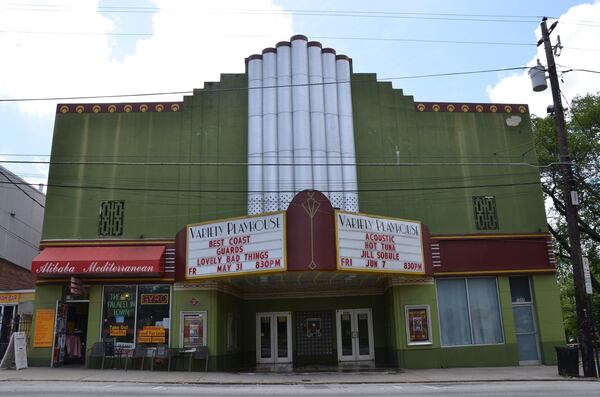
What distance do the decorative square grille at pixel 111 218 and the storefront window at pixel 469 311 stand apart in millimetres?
13427

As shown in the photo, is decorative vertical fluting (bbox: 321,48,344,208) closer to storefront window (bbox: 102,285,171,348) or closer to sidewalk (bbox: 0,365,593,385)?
sidewalk (bbox: 0,365,593,385)

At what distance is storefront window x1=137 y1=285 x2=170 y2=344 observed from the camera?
2164cm

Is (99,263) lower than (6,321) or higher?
higher

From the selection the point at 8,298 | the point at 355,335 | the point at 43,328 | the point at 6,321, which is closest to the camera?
the point at 43,328

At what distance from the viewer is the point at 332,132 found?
23484 millimetres

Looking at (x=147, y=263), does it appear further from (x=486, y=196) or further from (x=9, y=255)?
(x=486, y=196)

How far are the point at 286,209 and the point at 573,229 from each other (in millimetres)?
10023

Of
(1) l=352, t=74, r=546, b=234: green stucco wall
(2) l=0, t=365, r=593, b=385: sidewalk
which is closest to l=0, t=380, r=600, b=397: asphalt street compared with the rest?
(2) l=0, t=365, r=593, b=385: sidewalk

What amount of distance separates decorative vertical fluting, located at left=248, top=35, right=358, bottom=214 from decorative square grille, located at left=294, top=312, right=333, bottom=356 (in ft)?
19.0

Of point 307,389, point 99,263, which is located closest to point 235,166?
point 99,263

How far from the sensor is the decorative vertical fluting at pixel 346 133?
75.2 feet

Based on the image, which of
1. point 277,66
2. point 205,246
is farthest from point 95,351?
point 277,66

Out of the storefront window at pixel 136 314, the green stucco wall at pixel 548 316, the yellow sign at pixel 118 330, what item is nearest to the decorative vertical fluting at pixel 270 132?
the storefront window at pixel 136 314

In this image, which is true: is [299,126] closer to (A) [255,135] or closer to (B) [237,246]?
(A) [255,135]
